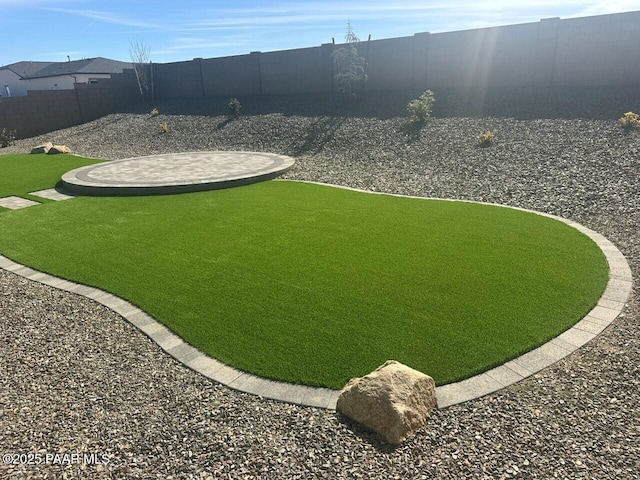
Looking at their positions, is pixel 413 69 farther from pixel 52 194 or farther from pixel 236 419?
pixel 236 419

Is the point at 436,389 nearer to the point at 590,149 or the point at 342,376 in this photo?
the point at 342,376

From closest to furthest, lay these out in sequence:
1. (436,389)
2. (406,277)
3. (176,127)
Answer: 1. (436,389)
2. (406,277)
3. (176,127)

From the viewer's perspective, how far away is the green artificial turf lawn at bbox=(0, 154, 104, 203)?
12.7 meters

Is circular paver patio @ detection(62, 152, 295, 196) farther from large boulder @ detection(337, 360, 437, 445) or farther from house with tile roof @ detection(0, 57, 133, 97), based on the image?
house with tile roof @ detection(0, 57, 133, 97)

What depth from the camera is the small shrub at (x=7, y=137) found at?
2265 centimetres

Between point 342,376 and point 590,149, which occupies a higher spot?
point 590,149

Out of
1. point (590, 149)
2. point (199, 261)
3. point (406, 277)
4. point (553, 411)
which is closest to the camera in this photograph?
point (553, 411)

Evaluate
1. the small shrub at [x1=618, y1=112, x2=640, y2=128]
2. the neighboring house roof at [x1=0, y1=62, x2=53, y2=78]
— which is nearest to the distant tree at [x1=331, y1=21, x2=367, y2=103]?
the small shrub at [x1=618, y1=112, x2=640, y2=128]

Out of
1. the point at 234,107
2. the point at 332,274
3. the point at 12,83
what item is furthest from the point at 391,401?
the point at 12,83

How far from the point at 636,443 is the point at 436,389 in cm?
159

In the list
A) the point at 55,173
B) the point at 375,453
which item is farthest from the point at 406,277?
the point at 55,173

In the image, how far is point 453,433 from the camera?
11.3 feet

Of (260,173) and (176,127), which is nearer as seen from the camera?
(260,173)

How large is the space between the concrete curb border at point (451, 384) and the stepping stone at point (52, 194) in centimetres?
651
